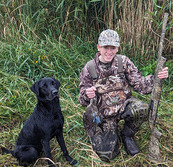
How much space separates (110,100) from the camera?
249 cm

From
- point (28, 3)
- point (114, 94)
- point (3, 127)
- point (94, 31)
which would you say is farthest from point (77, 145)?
point (28, 3)

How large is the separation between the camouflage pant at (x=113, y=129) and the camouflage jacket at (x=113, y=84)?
0.12 metres

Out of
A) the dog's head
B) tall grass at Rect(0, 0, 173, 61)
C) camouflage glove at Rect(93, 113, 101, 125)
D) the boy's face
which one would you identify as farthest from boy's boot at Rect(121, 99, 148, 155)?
tall grass at Rect(0, 0, 173, 61)

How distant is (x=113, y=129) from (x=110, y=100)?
376 mm

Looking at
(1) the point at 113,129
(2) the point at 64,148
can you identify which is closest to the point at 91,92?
(1) the point at 113,129

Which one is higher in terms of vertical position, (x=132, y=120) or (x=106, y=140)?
(x=132, y=120)

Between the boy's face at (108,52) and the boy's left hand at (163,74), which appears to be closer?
the boy's left hand at (163,74)

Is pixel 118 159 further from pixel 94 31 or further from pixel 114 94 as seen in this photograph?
pixel 94 31

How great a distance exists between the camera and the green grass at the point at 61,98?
243 cm

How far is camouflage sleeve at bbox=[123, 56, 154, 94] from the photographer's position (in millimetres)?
2420

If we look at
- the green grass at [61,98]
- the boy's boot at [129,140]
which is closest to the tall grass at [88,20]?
the green grass at [61,98]

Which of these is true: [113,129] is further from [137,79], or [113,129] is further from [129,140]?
[137,79]

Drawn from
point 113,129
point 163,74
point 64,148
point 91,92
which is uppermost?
point 163,74

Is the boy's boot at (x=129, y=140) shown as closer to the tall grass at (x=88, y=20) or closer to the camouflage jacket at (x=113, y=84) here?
the camouflage jacket at (x=113, y=84)
